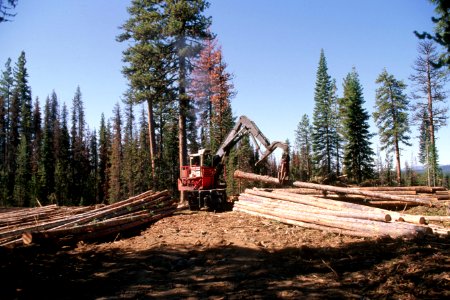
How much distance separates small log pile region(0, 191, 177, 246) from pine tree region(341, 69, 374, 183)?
27.0 metres

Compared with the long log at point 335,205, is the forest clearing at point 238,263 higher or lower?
lower

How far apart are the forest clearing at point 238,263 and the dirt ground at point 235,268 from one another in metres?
0.02

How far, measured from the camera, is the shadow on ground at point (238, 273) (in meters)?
5.51

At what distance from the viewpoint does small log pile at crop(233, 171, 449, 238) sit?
28.2 feet

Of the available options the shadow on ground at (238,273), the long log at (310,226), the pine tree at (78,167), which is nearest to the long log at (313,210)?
the long log at (310,226)

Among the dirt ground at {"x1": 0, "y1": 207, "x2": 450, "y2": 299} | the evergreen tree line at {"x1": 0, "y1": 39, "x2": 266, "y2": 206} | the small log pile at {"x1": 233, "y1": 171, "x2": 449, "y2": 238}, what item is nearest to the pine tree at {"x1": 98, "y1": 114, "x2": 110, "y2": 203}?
the evergreen tree line at {"x1": 0, "y1": 39, "x2": 266, "y2": 206}

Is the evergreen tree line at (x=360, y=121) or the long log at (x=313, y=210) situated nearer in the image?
the long log at (x=313, y=210)

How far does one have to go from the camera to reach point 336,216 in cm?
980

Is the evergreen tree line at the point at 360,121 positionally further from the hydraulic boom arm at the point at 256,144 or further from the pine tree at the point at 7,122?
the pine tree at the point at 7,122

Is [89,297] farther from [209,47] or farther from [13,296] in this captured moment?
[209,47]

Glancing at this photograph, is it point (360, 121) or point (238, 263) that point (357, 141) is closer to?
point (360, 121)

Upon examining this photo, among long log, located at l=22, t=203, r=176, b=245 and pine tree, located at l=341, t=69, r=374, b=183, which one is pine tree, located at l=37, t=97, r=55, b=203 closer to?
long log, located at l=22, t=203, r=176, b=245

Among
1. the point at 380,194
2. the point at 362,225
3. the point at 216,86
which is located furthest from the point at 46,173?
the point at 362,225

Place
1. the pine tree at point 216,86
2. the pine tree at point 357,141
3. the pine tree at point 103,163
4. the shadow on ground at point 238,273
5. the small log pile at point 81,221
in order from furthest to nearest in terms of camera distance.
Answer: the pine tree at point 103,163 → the pine tree at point 357,141 → the pine tree at point 216,86 → the small log pile at point 81,221 → the shadow on ground at point 238,273
